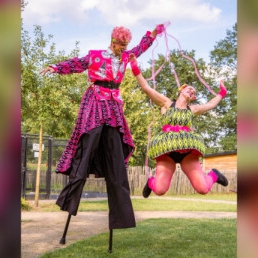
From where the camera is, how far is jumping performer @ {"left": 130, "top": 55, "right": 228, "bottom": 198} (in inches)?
161

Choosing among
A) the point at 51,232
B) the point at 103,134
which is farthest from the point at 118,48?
the point at 51,232

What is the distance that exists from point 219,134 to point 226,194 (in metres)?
9.13

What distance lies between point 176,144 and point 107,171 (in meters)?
0.67

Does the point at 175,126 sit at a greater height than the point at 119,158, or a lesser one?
greater

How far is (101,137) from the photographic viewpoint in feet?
13.7

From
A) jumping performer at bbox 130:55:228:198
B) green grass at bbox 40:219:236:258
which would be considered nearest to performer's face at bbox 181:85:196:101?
jumping performer at bbox 130:55:228:198

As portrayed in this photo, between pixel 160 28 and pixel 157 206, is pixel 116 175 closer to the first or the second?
pixel 160 28

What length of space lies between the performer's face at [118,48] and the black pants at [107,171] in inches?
26.2

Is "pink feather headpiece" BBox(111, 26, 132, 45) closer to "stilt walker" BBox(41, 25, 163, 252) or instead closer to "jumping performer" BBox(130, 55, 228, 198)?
"stilt walker" BBox(41, 25, 163, 252)

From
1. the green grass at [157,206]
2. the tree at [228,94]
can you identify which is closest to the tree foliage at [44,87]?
the green grass at [157,206]

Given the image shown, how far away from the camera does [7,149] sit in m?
1.03

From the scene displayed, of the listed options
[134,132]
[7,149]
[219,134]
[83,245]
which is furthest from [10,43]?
[219,134]

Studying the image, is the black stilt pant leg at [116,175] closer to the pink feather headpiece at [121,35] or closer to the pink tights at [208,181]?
the pink tights at [208,181]

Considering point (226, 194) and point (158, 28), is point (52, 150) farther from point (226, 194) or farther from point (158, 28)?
point (158, 28)
